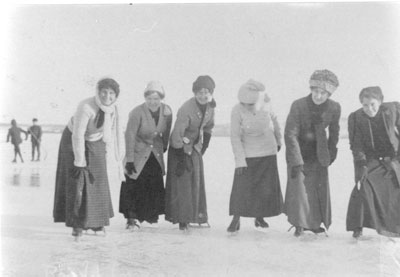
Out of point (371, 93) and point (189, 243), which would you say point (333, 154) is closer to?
point (371, 93)

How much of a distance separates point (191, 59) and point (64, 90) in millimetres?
647

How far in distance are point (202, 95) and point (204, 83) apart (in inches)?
2.3

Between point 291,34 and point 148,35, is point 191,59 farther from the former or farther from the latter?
point 291,34

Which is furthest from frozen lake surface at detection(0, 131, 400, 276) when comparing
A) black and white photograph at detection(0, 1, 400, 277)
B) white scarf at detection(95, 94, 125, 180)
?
white scarf at detection(95, 94, 125, 180)

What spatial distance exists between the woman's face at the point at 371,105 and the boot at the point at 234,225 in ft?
2.63

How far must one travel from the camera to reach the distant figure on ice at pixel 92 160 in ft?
8.57

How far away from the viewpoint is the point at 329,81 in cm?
257

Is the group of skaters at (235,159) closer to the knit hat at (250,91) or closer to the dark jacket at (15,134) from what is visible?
the knit hat at (250,91)

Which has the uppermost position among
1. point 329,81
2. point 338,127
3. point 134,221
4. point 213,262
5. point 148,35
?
point 148,35

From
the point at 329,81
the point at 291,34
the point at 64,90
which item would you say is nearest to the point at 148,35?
the point at 64,90

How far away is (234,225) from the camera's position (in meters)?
2.61

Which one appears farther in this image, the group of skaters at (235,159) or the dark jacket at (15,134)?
the dark jacket at (15,134)

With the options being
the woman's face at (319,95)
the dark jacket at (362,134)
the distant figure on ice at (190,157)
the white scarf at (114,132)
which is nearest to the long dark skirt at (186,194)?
the distant figure on ice at (190,157)

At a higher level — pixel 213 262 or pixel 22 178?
pixel 22 178
